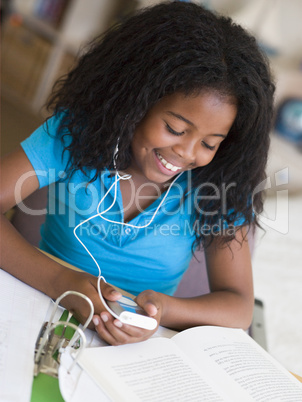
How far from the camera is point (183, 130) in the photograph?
955 mm

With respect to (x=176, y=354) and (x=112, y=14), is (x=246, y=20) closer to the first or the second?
(x=112, y=14)

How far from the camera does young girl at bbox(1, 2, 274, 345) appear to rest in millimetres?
927

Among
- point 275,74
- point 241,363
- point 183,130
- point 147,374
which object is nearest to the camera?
point 147,374

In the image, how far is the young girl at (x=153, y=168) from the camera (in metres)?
0.93

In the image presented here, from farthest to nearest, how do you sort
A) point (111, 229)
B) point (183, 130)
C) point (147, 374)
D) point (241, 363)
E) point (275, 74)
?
point (275, 74) < point (111, 229) < point (183, 130) < point (241, 363) < point (147, 374)

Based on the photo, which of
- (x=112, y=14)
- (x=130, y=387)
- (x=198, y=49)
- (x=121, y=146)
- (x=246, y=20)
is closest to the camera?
(x=130, y=387)

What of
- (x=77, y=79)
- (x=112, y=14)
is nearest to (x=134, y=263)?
(x=77, y=79)

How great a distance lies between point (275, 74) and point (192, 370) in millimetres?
2154

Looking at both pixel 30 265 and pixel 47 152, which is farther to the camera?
pixel 47 152

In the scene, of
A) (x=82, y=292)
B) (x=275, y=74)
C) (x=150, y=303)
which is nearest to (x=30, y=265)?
(x=82, y=292)

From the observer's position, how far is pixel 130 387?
2.20 ft

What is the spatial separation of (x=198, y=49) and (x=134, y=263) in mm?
Answer: 451

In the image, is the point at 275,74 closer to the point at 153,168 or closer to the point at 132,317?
the point at 153,168

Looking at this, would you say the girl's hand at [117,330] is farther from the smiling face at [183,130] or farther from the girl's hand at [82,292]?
the smiling face at [183,130]
